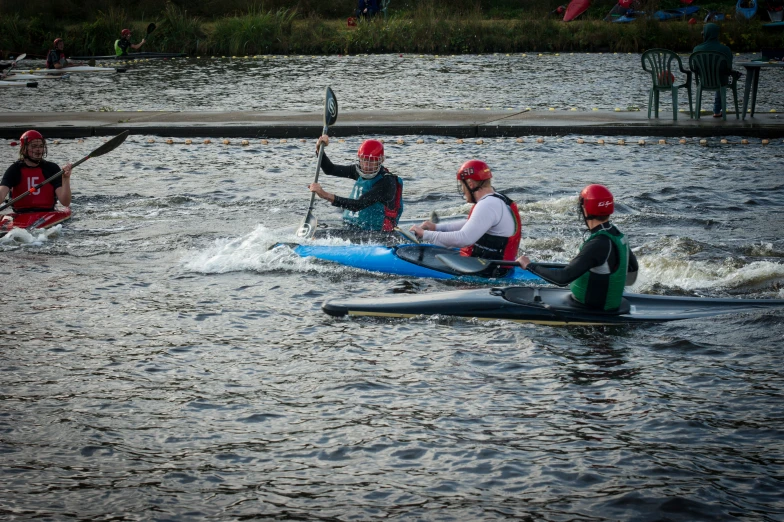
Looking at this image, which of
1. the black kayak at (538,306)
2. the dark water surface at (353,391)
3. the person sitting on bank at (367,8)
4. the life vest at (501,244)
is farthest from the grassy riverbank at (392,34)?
the black kayak at (538,306)

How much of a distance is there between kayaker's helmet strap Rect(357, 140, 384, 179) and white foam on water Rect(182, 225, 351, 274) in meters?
0.69

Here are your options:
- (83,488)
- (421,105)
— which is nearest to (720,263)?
(83,488)

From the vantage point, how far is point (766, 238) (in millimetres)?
9664

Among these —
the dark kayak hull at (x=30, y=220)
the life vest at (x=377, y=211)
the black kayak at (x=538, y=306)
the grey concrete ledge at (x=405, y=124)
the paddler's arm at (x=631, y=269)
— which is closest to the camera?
the paddler's arm at (x=631, y=269)

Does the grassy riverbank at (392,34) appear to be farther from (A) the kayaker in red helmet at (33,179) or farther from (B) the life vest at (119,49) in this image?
(A) the kayaker in red helmet at (33,179)

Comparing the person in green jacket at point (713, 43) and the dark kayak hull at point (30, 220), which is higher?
the person in green jacket at point (713, 43)

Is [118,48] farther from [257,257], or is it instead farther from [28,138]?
[257,257]

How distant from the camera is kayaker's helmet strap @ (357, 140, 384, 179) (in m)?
8.64

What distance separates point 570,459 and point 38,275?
5.67m

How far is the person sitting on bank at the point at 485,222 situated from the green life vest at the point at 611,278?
907mm

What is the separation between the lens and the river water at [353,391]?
4852mm

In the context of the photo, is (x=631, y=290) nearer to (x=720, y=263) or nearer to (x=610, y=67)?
(x=720, y=263)

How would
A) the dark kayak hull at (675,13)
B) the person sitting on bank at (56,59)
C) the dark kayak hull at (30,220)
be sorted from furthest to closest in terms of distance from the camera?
the dark kayak hull at (675,13), the person sitting on bank at (56,59), the dark kayak hull at (30,220)

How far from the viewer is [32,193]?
1029 cm
